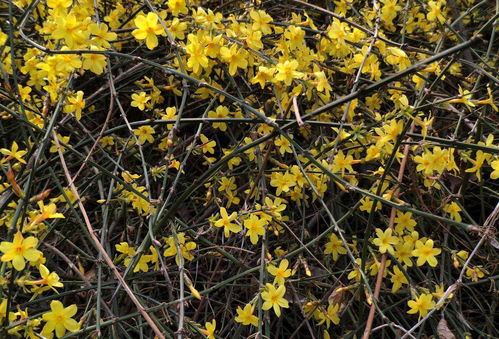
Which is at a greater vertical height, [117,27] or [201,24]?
[201,24]

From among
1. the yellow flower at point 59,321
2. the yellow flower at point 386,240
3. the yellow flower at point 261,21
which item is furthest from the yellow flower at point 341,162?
the yellow flower at point 59,321

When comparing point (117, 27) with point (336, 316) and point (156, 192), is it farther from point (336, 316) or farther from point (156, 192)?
point (336, 316)

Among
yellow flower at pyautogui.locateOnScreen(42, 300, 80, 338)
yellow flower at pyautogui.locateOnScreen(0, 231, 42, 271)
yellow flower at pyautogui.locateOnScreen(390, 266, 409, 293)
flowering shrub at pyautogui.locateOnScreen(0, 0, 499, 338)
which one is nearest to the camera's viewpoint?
yellow flower at pyautogui.locateOnScreen(0, 231, 42, 271)

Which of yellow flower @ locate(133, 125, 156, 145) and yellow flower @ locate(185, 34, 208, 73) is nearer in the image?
yellow flower @ locate(185, 34, 208, 73)

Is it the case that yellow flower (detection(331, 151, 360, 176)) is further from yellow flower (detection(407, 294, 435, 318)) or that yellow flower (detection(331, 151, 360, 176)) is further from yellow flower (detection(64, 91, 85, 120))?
yellow flower (detection(64, 91, 85, 120))

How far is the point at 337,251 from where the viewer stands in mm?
1832

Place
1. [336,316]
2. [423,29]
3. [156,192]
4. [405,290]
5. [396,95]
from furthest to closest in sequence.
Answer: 1. [423,29]
2. [156,192]
3. [396,95]
4. [405,290]
5. [336,316]

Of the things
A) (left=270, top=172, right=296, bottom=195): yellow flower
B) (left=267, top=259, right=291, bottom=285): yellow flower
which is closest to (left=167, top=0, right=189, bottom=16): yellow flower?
(left=270, top=172, right=296, bottom=195): yellow flower

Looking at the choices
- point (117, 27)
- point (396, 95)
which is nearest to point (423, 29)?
point (396, 95)

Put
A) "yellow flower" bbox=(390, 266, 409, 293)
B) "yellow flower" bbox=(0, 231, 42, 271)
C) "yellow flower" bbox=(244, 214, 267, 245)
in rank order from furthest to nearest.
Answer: "yellow flower" bbox=(390, 266, 409, 293) → "yellow flower" bbox=(244, 214, 267, 245) → "yellow flower" bbox=(0, 231, 42, 271)

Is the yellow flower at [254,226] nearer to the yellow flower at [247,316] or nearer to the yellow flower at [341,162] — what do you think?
the yellow flower at [247,316]

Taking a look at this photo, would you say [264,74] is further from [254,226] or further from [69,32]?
[69,32]

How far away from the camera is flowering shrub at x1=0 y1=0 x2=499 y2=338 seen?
1.50 metres

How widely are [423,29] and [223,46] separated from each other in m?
1.16
